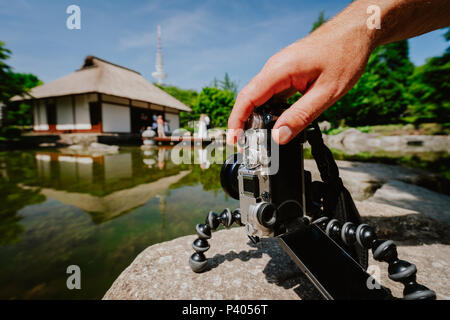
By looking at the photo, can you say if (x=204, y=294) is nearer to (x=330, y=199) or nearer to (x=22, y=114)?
(x=330, y=199)

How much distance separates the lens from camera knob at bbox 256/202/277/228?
82 centimetres

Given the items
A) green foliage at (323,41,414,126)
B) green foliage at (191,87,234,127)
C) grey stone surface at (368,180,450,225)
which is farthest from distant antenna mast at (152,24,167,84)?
grey stone surface at (368,180,450,225)

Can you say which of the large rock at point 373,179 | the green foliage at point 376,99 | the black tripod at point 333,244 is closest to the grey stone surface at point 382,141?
the green foliage at point 376,99

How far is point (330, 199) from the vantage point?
41.1 inches

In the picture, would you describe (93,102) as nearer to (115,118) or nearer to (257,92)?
(115,118)

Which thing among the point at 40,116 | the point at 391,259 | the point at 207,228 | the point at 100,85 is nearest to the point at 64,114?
the point at 40,116

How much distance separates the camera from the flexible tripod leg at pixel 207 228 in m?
1.10

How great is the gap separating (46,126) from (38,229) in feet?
55.6

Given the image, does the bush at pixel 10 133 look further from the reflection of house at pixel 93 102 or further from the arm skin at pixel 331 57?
the arm skin at pixel 331 57

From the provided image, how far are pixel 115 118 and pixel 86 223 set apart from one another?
547 inches

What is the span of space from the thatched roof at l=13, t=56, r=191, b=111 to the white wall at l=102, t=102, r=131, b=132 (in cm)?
127

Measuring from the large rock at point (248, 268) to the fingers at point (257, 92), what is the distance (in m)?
0.88
